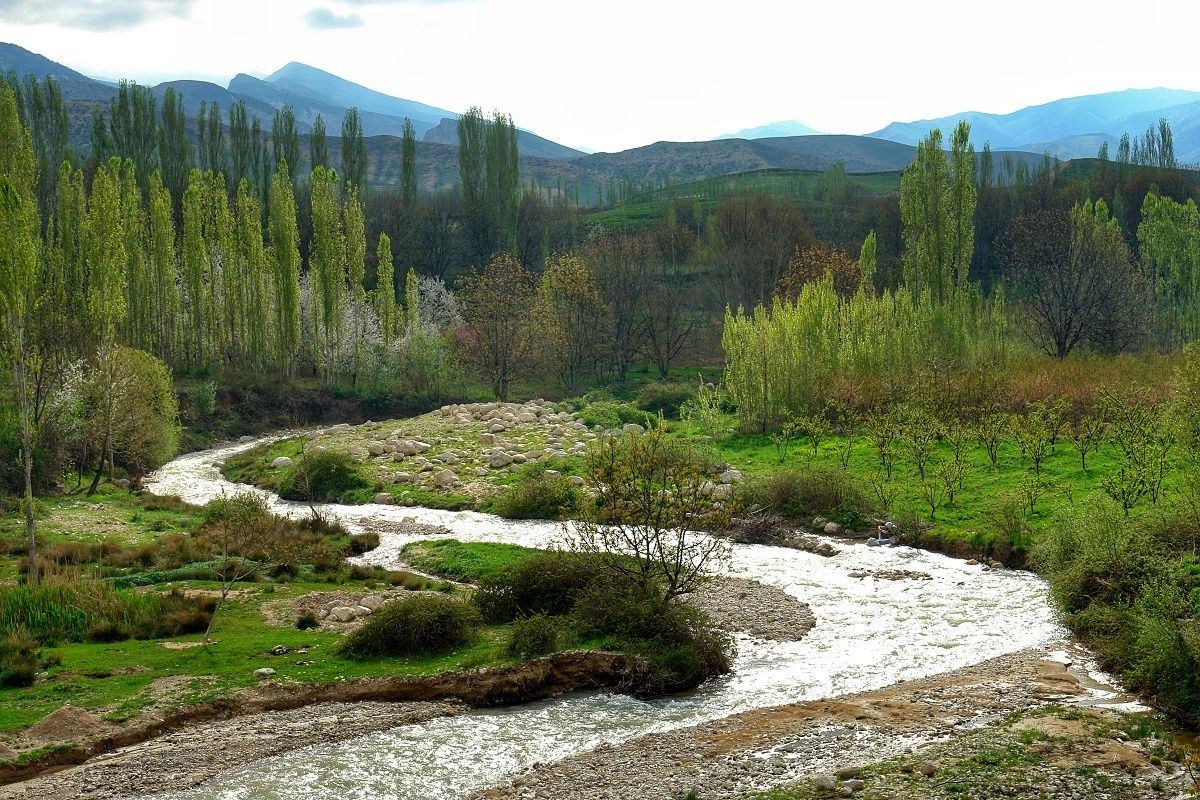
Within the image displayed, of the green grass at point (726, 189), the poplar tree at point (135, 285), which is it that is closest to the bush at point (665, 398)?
the poplar tree at point (135, 285)

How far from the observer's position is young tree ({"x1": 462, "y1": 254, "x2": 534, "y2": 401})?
5984cm

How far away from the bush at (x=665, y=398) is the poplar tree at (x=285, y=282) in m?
23.2

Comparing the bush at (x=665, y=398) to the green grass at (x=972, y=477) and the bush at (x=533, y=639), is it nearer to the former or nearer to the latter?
the green grass at (x=972, y=477)

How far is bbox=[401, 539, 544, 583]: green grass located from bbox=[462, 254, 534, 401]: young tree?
1289 inches

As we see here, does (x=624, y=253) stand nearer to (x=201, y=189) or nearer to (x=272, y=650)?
(x=201, y=189)

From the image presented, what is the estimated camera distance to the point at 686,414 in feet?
153

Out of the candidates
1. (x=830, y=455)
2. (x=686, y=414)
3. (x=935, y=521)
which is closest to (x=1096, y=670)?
(x=935, y=521)

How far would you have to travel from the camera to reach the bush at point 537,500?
103ft

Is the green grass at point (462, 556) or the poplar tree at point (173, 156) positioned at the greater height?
the poplar tree at point (173, 156)

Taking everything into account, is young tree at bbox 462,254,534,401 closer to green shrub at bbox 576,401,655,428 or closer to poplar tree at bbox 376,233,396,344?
poplar tree at bbox 376,233,396,344

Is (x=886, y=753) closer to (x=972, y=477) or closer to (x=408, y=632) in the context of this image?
(x=408, y=632)

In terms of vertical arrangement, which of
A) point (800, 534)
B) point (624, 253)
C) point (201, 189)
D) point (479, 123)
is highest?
point (479, 123)

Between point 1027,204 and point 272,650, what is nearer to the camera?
point 272,650

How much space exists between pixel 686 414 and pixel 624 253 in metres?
27.4
